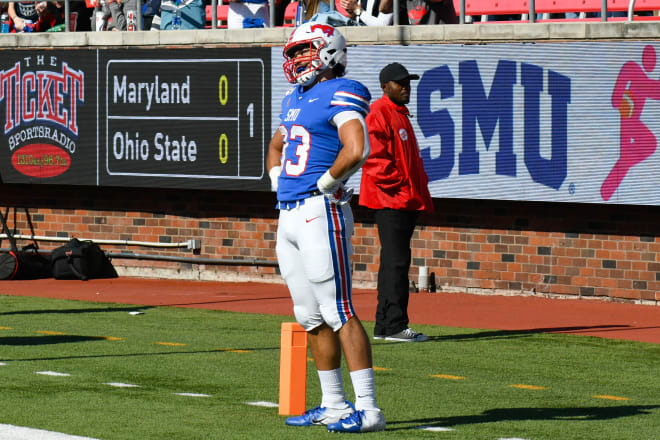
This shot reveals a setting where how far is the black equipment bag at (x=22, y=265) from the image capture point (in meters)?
17.2

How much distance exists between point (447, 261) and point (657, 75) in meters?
3.44

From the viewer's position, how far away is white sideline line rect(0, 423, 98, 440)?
6.61 m

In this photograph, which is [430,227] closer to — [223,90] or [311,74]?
[223,90]

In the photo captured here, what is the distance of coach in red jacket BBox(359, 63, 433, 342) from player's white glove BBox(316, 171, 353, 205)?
3644 mm

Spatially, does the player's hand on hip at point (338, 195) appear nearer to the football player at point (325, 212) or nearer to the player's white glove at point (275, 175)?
the football player at point (325, 212)

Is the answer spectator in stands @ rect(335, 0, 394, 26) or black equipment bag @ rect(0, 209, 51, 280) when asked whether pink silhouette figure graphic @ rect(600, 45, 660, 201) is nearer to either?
spectator in stands @ rect(335, 0, 394, 26)

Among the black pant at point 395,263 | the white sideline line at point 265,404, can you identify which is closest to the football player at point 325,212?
the white sideline line at point 265,404

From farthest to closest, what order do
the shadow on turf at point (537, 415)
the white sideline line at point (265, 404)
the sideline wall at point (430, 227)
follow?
the sideline wall at point (430, 227)
the white sideline line at point (265, 404)
the shadow on turf at point (537, 415)

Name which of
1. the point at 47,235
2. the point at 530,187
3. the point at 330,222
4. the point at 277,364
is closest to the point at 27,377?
the point at 277,364

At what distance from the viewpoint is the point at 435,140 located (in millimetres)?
15422

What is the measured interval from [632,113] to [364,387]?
8.23 meters

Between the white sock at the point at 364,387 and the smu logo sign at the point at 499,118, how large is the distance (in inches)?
324

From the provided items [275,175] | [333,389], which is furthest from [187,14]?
[333,389]

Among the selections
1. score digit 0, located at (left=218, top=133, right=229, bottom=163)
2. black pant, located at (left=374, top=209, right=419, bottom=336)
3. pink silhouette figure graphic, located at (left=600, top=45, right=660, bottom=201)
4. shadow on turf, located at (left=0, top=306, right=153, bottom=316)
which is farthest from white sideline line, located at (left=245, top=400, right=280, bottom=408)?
score digit 0, located at (left=218, top=133, right=229, bottom=163)
